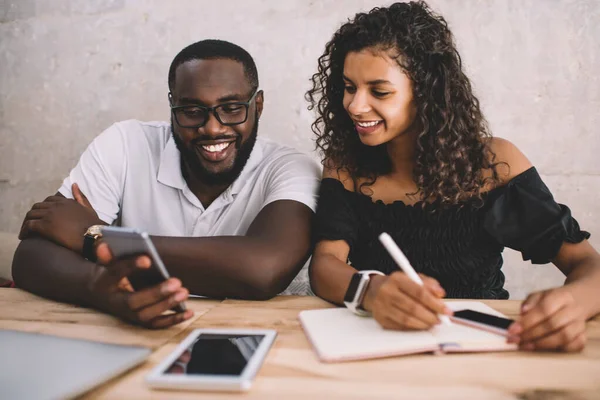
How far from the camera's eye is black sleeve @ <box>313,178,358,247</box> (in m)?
1.39

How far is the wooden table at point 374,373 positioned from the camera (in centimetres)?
64

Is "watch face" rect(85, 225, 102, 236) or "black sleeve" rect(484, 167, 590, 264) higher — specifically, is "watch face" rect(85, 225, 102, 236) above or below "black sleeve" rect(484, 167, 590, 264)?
below

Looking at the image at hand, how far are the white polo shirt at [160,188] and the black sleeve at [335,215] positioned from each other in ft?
0.40

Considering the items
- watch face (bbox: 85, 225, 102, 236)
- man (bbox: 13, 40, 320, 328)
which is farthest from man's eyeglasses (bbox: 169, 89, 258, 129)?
watch face (bbox: 85, 225, 102, 236)

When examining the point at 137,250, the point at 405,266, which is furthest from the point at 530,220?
the point at 137,250

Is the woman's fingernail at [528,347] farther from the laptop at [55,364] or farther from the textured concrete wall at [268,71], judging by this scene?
the textured concrete wall at [268,71]

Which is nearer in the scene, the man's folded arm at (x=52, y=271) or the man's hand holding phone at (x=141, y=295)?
the man's hand holding phone at (x=141, y=295)

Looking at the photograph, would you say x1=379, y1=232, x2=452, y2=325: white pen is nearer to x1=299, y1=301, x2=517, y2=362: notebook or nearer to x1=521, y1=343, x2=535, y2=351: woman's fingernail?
x1=299, y1=301, x2=517, y2=362: notebook

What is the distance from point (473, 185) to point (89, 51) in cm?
186

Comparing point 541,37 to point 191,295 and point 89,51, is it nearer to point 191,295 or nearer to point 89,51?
point 191,295

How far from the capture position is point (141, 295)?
2.98 feet

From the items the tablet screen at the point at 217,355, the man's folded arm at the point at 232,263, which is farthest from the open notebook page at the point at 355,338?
the man's folded arm at the point at 232,263

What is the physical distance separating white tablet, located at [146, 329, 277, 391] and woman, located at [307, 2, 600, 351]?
1.55 ft

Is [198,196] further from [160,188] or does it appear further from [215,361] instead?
[215,361]
